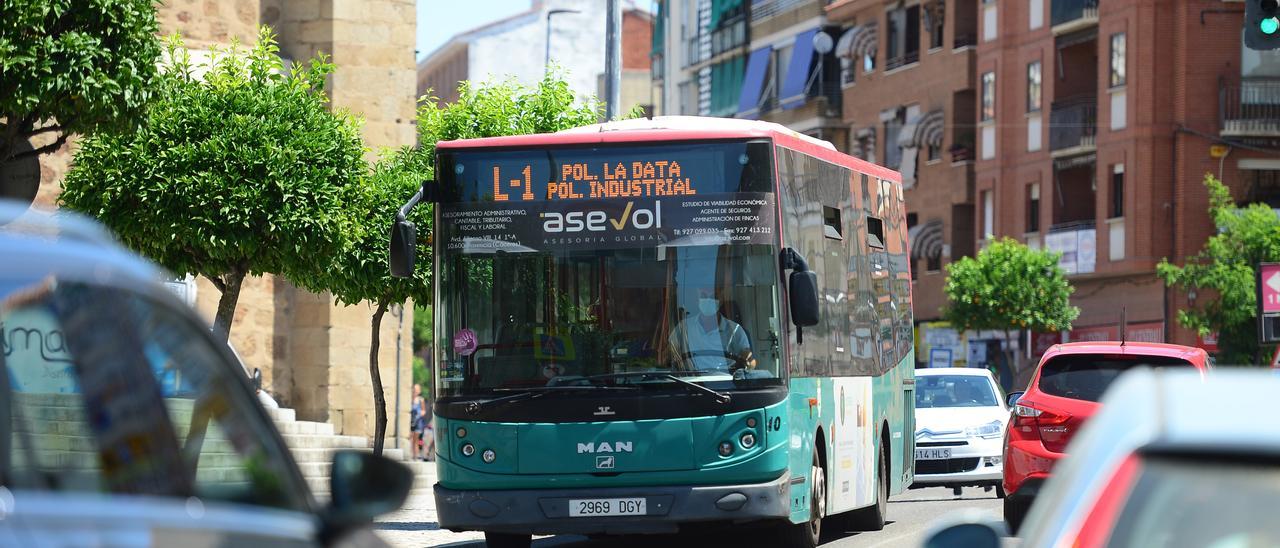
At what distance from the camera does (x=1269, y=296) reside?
97.2 ft

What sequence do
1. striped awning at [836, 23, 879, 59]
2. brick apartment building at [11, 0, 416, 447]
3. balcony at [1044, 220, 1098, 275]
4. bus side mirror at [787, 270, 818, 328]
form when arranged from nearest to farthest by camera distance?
bus side mirror at [787, 270, 818, 328]
brick apartment building at [11, 0, 416, 447]
balcony at [1044, 220, 1098, 275]
striped awning at [836, 23, 879, 59]

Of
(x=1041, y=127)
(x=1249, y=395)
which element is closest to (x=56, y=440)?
(x=1249, y=395)

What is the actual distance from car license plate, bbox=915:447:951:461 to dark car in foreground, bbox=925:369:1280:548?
2042 cm

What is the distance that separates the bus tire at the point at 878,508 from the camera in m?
18.0

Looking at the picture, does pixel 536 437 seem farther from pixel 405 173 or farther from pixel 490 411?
pixel 405 173

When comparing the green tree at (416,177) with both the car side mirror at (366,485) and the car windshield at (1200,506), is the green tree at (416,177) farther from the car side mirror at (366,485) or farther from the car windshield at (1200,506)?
the car windshield at (1200,506)

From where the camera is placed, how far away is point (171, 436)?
404 cm

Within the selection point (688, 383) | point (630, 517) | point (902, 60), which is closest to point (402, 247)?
point (688, 383)

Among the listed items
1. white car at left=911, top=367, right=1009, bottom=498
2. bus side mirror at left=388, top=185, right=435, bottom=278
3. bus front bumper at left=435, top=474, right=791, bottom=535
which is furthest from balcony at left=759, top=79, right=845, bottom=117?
bus side mirror at left=388, top=185, right=435, bottom=278

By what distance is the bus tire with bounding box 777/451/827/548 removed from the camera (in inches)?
599

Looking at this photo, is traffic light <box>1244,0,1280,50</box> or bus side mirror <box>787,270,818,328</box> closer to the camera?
bus side mirror <box>787,270,818,328</box>

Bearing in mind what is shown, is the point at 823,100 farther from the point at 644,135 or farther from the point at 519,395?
the point at 519,395

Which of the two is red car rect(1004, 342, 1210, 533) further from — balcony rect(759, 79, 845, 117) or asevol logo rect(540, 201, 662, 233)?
balcony rect(759, 79, 845, 117)

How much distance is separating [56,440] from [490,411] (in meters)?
10.5
